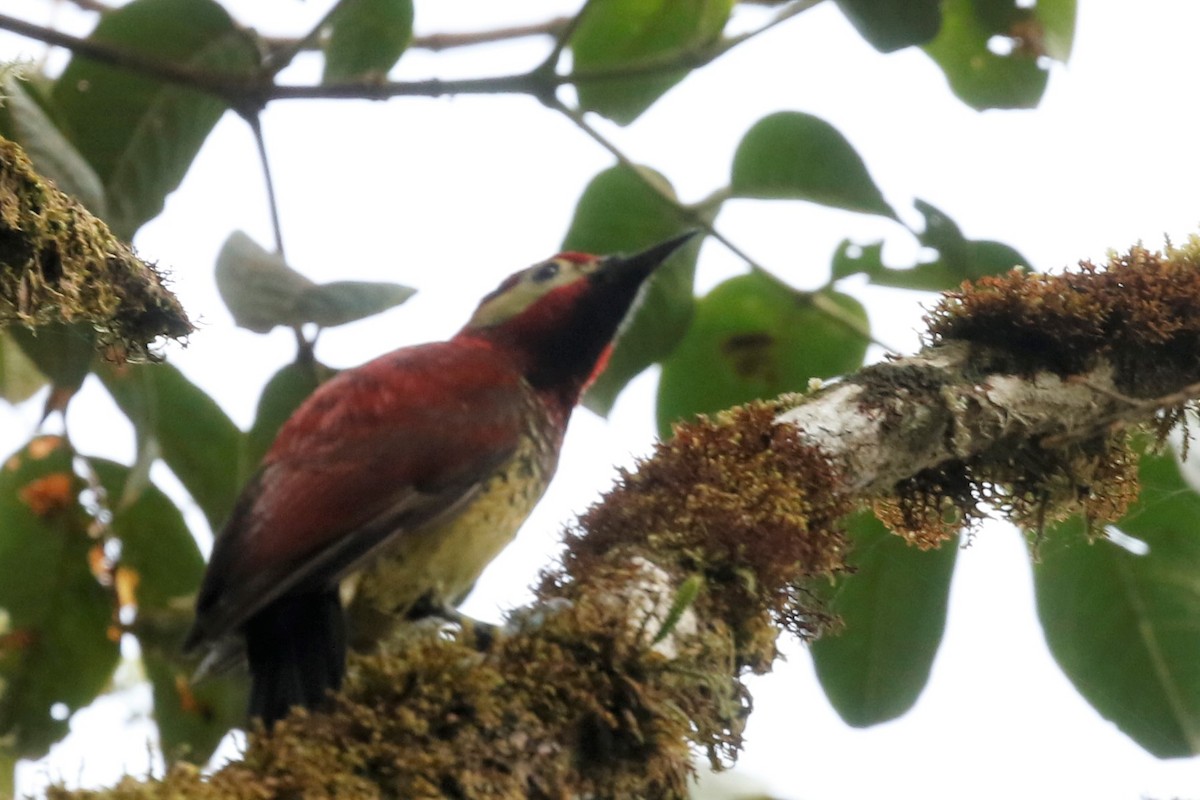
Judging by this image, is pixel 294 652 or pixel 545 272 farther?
pixel 545 272

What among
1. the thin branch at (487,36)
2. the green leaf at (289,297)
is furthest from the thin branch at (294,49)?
the thin branch at (487,36)

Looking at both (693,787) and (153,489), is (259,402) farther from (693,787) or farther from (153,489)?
(693,787)

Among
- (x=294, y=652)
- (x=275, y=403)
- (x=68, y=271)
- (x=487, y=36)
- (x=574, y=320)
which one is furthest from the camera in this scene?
(x=487, y=36)

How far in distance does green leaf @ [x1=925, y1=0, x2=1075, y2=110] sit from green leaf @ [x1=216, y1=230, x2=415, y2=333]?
1576 millimetres

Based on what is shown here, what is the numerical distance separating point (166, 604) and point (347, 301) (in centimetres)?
96

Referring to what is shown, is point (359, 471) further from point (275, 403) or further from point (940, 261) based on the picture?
point (940, 261)

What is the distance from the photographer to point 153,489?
121 inches

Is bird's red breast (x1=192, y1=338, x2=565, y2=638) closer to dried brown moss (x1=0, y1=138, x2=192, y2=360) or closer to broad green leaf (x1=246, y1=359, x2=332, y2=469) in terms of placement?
broad green leaf (x1=246, y1=359, x2=332, y2=469)

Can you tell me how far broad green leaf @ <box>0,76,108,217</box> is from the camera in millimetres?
2516

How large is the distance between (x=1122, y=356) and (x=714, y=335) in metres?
1.02

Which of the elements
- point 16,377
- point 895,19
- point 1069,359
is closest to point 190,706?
point 16,377

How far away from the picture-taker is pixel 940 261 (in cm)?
296

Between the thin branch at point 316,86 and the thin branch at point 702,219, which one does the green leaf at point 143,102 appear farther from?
the thin branch at point 702,219

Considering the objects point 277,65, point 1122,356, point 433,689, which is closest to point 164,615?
point 277,65
